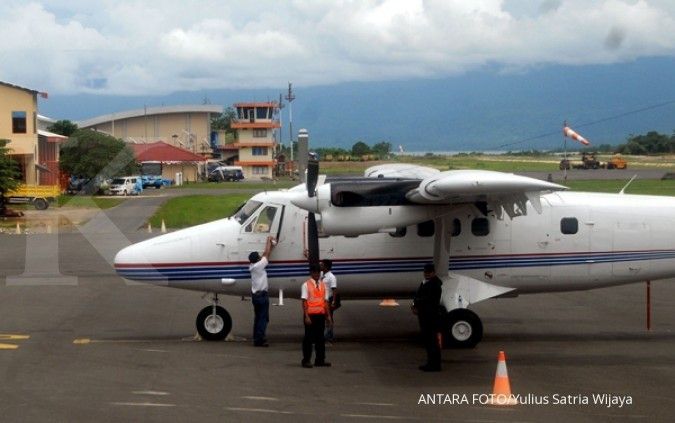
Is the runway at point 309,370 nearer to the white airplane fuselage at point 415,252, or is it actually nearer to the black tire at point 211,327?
the black tire at point 211,327

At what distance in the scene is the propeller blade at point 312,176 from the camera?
1526cm

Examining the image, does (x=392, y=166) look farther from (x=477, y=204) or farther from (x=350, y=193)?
(x=350, y=193)

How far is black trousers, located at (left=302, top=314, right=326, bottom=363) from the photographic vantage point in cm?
1430

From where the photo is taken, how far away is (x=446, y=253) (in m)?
16.6

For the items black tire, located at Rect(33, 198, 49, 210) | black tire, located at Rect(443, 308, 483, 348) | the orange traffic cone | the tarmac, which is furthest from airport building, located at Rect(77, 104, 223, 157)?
the orange traffic cone

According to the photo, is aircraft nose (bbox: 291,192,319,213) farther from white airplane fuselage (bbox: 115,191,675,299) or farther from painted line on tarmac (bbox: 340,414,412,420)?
painted line on tarmac (bbox: 340,414,412,420)

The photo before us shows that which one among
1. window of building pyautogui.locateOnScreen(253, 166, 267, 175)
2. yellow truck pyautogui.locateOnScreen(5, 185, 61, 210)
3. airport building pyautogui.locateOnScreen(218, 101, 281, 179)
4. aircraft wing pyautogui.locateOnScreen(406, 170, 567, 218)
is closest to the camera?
aircraft wing pyautogui.locateOnScreen(406, 170, 567, 218)

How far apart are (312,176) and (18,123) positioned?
57.1m

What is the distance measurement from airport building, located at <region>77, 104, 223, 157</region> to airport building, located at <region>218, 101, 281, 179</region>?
43.4 feet

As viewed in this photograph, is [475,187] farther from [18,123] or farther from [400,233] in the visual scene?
[18,123]

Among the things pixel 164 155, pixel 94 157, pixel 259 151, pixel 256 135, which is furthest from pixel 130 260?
pixel 259 151

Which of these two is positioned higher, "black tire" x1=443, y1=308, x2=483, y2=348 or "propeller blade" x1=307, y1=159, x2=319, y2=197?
"propeller blade" x1=307, y1=159, x2=319, y2=197

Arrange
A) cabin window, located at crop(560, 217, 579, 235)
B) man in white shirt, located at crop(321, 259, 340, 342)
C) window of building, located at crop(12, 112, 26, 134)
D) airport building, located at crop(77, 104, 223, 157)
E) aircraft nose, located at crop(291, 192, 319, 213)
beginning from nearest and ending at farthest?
1. aircraft nose, located at crop(291, 192, 319, 213)
2. man in white shirt, located at crop(321, 259, 340, 342)
3. cabin window, located at crop(560, 217, 579, 235)
4. window of building, located at crop(12, 112, 26, 134)
5. airport building, located at crop(77, 104, 223, 157)

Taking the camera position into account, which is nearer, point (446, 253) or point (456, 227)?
point (446, 253)
